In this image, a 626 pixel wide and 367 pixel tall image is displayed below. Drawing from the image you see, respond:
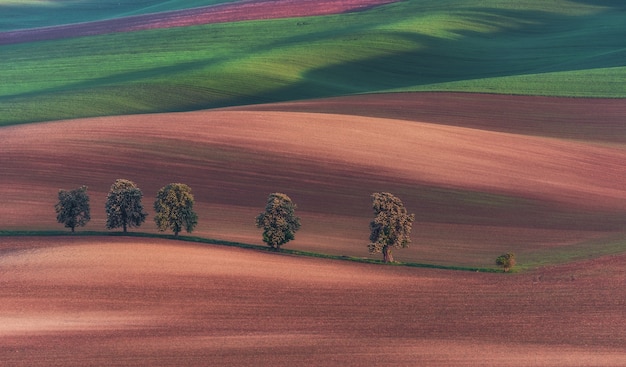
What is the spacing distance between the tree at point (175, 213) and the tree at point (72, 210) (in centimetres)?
339

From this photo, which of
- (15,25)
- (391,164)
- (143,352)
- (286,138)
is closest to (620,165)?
(391,164)

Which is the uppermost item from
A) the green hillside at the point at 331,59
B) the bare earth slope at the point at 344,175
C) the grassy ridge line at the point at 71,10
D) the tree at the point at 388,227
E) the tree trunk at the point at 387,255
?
the grassy ridge line at the point at 71,10

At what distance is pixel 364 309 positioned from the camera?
3353 centimetres

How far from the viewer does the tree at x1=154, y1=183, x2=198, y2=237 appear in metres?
43.9

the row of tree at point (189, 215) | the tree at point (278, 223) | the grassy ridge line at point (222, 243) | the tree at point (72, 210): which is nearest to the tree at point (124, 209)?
the row of tree at point (189, 215)

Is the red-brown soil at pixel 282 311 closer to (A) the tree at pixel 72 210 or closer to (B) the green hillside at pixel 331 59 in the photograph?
(A) the tree at pixel 72 210

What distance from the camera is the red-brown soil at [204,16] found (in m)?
108

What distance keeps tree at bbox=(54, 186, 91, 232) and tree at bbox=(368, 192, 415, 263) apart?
12865 millimetres

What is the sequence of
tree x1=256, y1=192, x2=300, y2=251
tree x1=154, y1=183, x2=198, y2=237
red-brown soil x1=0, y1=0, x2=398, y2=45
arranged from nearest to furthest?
tree x1=256, y1=192, x2=300, y2=251, tree x1=154, y1=183, x2=198, y2=237, red-brown soil x1=0, y1=0, x2=398, y2=45

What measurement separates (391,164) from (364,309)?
2268 cm

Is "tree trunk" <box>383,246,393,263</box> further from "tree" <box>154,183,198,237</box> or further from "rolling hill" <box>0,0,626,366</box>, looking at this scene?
"tree" <box>154,183,198,237</box>

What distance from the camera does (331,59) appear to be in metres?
89.8

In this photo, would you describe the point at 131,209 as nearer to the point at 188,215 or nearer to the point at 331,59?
the point at 188,215

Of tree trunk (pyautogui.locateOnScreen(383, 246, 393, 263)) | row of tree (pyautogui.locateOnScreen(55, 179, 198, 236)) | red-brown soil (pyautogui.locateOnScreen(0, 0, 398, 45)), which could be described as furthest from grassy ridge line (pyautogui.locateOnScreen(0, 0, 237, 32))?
tree trunk (pyautogui.locateOnScreen(383, 246, 393, 263))
